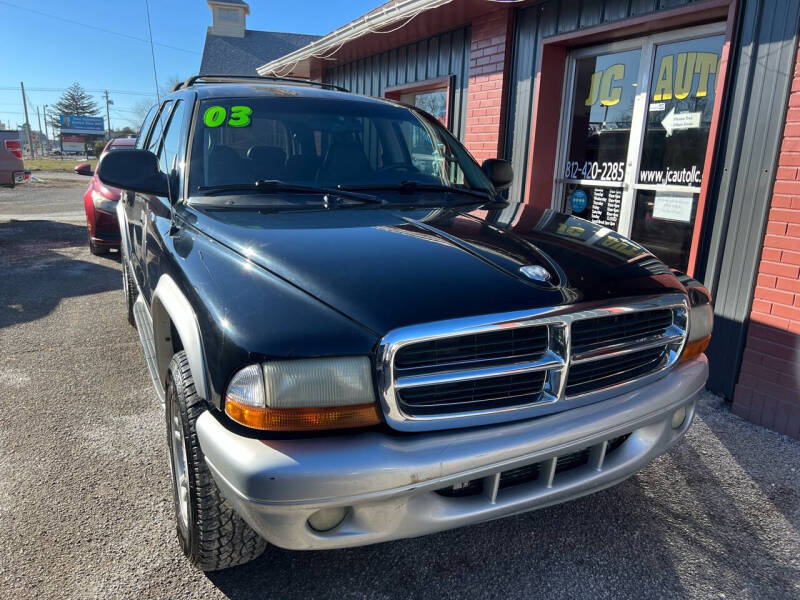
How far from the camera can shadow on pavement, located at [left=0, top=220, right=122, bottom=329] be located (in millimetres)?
5906

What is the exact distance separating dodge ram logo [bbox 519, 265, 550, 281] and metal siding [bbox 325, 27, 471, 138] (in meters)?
4.81

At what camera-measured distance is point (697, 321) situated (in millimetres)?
2377

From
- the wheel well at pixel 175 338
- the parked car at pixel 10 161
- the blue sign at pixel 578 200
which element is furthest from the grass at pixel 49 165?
the wheel well at pixel 175 338

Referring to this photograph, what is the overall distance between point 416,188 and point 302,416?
1649mm

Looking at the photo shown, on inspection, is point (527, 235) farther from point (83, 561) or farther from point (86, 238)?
point (86, 238)

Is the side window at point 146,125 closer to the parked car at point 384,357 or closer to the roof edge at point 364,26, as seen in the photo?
the parked car at point 384,357

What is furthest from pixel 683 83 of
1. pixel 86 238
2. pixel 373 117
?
pixel 86 238

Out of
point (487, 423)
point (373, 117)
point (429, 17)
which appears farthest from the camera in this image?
point (429, 17)

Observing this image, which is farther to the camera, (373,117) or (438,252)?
(373,117)

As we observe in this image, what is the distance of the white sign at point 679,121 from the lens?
4492mm

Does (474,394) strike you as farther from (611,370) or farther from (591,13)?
(591,13)

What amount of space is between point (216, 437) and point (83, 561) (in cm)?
108

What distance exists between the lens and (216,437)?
5.57 feet

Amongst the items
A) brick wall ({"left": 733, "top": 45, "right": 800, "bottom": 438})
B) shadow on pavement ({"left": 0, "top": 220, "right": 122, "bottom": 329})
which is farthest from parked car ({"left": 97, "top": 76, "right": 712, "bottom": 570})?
shadow on pavement ({"left": 0, "top": 220, "right": 122, "bottom": 329})
